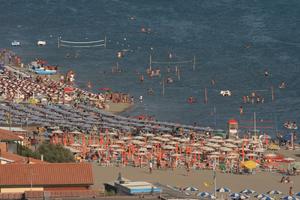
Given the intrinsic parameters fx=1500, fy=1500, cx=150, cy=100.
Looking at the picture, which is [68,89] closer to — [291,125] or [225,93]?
[225,93]

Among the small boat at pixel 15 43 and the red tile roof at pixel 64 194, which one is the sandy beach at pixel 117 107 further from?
the red tile roof at pixel 64 194

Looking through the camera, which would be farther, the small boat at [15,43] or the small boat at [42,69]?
the small boat at [15,43]

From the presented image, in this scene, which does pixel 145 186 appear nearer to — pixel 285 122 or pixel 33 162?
pixel 33 162

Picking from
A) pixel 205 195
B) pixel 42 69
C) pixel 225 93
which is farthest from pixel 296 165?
pixel 42 69

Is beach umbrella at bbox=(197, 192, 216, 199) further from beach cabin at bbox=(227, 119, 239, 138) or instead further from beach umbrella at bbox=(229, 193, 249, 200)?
beach cabin at bbox=(227, 119, 239, 138)

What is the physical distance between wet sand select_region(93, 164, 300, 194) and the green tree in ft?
4.49

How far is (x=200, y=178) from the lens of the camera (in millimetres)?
59094

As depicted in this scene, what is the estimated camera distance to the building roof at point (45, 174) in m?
42.6

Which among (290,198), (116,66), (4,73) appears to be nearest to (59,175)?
(290,198)

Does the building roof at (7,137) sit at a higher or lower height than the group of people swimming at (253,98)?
lower

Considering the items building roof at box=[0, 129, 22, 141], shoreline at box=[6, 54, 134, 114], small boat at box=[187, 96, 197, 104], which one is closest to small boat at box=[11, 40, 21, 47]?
shoreline at box=[6, 54, 134, 114]

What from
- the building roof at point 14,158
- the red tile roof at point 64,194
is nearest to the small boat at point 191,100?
the building roof at point 14,158

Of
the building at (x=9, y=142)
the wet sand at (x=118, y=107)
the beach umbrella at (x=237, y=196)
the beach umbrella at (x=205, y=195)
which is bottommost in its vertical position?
the beach umbrella at (x=237, y=196)

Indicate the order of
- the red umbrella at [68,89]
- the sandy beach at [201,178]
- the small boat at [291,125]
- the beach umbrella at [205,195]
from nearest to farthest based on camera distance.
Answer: the beach umbrella at [205,195]
the sandy beach at [201,178]
the small boat at [291,125]
the red umbrella at [68,89]
